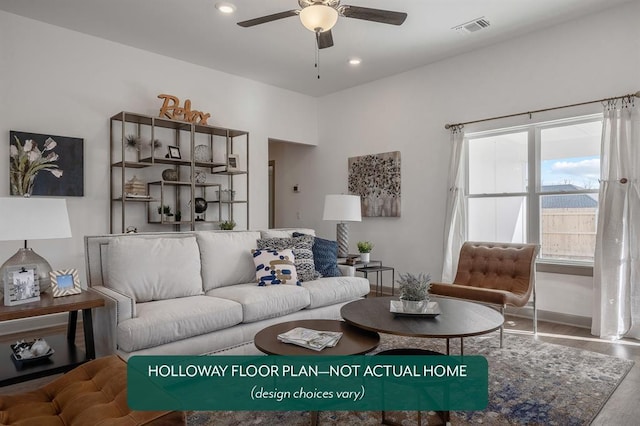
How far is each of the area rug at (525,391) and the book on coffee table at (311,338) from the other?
0.42 meters

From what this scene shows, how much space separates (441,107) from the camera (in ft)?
16.3

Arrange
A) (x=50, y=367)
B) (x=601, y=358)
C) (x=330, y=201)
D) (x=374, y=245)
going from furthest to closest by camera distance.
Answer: (x=374, y=245)
(x=330, y=201)
(x=601, y=358)
(x=50, y=367)

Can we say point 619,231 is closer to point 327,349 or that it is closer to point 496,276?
point 496,276

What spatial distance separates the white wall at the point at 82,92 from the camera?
3.79 meters

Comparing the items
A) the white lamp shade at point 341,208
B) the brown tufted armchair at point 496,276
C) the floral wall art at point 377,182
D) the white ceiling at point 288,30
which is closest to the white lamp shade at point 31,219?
the white ceiling at point 288,30

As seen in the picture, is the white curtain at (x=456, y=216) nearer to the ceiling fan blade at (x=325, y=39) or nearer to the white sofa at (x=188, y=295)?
the white sofa at (x=188, y=295)

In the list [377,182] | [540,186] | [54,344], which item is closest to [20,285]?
[54,344]

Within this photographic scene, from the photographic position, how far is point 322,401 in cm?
211

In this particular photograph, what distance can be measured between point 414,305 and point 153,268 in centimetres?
181

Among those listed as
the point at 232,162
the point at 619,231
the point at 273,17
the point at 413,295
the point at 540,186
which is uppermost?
the point at 273,17

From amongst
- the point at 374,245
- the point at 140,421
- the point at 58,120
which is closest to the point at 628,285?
the point at 374,245

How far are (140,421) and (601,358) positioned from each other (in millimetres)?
3245

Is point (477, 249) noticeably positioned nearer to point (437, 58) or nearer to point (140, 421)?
point (437, 58)

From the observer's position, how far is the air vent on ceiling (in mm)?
3912
